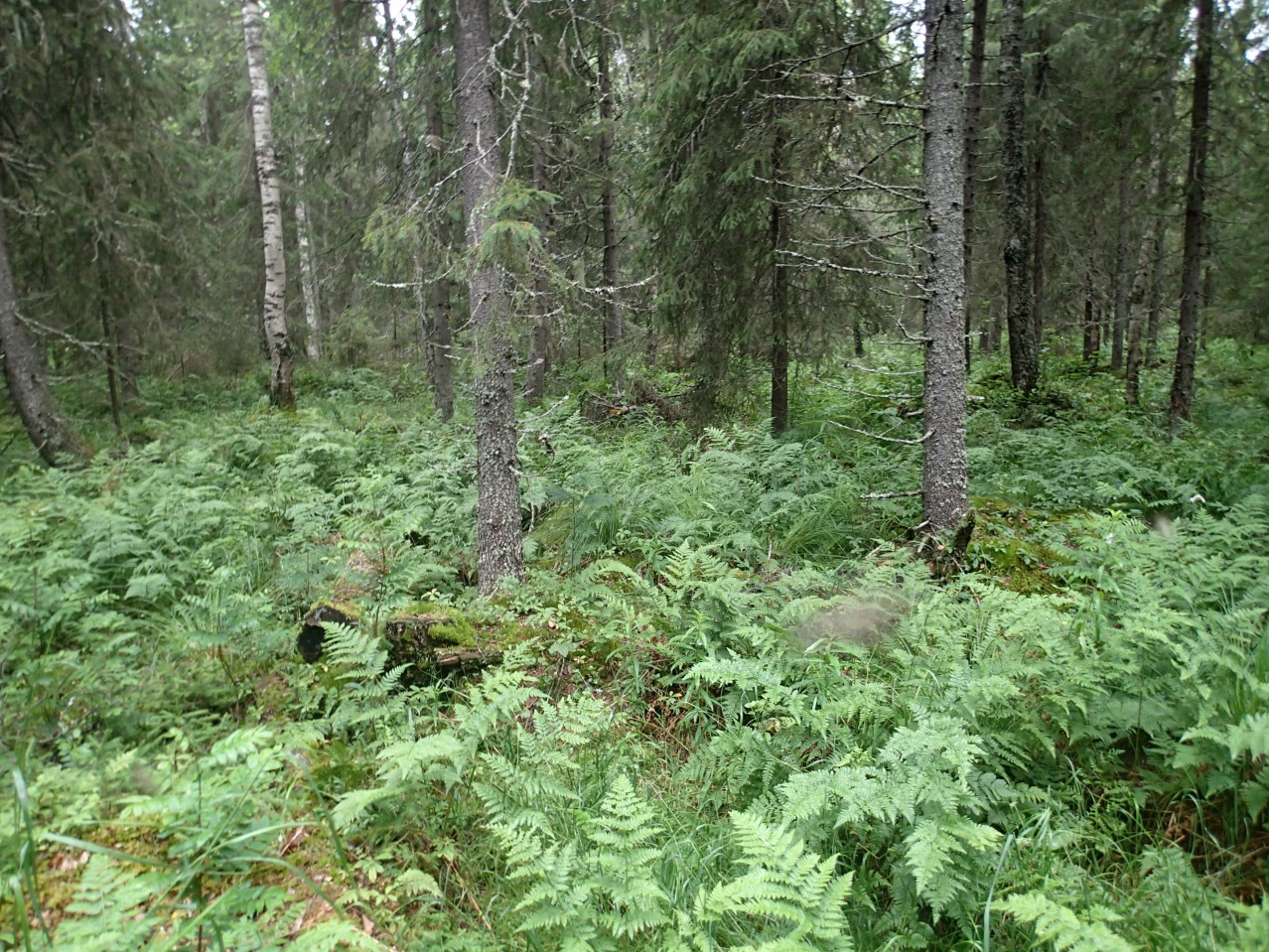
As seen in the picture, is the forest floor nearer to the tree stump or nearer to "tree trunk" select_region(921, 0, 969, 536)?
the tree stump

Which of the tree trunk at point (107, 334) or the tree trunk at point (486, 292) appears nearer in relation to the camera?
the tree trunk at point (486, 292)

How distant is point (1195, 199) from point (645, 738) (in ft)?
36.7

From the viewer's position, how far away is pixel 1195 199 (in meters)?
9.79

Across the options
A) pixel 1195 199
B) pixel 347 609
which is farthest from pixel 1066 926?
pixel 1195 199

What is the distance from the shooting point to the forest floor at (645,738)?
2.45m

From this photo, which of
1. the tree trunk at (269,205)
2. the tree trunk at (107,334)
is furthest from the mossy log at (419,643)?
the tree trunk at (269,205)

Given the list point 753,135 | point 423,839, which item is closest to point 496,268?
point 423,839

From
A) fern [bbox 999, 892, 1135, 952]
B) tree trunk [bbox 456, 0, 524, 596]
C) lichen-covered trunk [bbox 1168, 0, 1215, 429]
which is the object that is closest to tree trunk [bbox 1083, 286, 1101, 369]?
lichen-covered trunk [bbox 1168, 0, 1215, 429]

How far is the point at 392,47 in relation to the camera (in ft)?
31.9

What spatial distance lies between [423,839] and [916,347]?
17618 millimetres

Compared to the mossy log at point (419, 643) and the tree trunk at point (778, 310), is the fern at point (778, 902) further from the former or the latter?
the tree trunk at point (778, 310)

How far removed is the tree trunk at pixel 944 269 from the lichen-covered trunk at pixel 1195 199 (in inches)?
259

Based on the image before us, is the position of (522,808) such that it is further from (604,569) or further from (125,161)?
(125,161)

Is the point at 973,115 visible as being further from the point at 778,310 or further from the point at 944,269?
the point at 944,269
